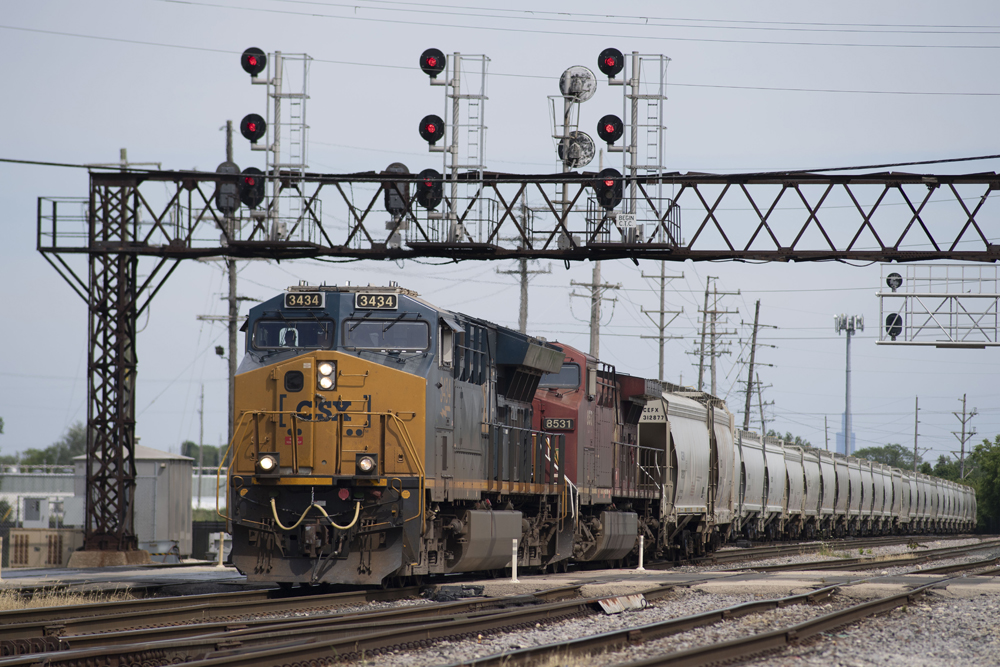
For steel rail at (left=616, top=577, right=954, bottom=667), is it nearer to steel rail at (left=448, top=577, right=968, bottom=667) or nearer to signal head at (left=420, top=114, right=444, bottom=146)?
steel rail at (left=448, top=577, right=968, bottom=667)

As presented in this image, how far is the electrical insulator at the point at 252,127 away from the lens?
78.7ft

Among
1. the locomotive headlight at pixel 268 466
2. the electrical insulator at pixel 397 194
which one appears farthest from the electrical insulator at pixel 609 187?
the locomotive headlight at pixel 268 466

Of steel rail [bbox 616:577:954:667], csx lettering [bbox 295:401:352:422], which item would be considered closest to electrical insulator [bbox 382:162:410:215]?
csx lettering [bbox 295:401:352:422]

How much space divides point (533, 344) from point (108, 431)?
11.9 m

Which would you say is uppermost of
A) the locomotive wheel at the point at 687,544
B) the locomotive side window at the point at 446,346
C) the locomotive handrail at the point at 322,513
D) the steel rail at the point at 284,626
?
the locomotive side window at the point at 446,346

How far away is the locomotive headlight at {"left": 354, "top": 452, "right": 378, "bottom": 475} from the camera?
14609 mm

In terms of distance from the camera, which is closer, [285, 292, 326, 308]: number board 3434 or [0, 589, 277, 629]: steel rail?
[0, 589, 277, 629]: steel rail

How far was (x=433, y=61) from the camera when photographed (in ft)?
79.2

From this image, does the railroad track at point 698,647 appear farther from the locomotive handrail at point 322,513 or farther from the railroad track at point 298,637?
the locomotive handrail at point 322,513

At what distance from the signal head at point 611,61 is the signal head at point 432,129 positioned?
12.1ft

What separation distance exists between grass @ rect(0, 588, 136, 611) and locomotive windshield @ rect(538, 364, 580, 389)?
9.10 metres

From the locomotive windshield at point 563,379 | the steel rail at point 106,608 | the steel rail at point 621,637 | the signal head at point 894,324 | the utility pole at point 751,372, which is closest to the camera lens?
the steel rail at point 621,637

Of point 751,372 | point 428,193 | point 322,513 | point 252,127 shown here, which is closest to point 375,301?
point 322,513

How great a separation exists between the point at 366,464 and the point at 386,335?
6.14 ft
